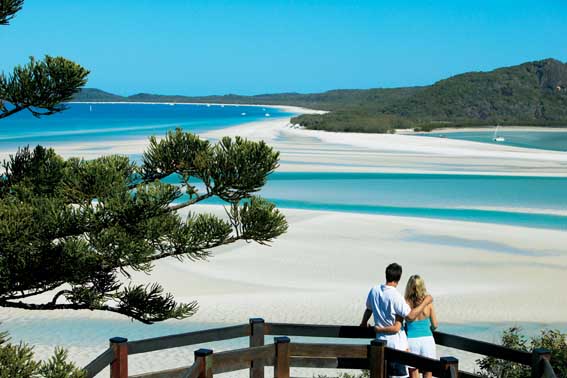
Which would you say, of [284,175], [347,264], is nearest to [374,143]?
[284,175]

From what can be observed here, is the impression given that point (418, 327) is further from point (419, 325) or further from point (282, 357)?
point (282, 357)

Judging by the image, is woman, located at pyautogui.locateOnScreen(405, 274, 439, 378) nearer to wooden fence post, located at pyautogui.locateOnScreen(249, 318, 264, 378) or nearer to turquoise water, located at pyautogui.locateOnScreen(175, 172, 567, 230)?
wooden fence post, located at pyautogui.locateOnScreen(249, 318, 264, 378)

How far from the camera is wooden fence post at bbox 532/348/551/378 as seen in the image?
214 inches

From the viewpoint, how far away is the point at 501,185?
117ft

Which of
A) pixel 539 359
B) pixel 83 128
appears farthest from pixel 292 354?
pixel 83 128

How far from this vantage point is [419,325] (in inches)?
245

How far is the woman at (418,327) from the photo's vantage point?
20.2 feet

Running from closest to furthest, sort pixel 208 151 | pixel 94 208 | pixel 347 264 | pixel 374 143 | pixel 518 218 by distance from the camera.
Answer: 1. pixel 94 208
2. pixel 208 151
3. pixel 347 264
4. pixel 518 218
5. pixel 374 143

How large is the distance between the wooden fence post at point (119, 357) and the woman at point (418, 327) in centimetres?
185

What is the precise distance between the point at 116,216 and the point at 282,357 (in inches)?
69.2

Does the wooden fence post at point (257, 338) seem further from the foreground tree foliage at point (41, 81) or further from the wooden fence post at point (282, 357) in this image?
the foreground tree foliage at point (41, 81)

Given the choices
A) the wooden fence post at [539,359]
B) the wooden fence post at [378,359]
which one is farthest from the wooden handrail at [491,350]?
the wooden fence post at [378,359]

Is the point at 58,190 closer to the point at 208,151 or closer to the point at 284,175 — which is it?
the point at 208,151

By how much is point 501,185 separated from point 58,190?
105 feet
